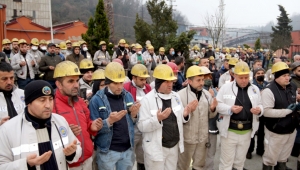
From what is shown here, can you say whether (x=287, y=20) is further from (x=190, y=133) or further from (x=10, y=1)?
(x=190, y=133)

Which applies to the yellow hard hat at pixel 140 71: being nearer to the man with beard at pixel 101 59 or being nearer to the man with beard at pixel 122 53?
the man with beard at pixel 101 59

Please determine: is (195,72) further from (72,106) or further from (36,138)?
(36,138)

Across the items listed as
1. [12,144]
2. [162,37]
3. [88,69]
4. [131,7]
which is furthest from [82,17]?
[12,144]

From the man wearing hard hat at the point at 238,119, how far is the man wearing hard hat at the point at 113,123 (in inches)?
70.9

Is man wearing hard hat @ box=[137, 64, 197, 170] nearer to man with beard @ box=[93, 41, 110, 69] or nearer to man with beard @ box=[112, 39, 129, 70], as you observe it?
man with beard @ box=[93, 41, 110, 69]

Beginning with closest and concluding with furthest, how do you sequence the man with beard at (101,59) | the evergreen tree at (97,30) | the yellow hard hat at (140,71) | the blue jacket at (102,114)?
the blue jacket at (102,114) → the yellow hard hat at (140,71) → the man with beard at (101,59) → the evergreen tree at (97,30)

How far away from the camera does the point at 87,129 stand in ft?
11.7

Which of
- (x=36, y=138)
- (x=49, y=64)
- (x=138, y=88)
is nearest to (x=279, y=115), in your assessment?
(x=138, y=88)

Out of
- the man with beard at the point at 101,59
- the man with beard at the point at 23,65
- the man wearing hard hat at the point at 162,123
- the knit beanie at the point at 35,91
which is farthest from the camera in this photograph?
the man with beard at the point at 101,59

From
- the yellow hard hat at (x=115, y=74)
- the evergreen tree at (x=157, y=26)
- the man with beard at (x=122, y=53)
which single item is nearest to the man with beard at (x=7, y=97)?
the yellow hard hat at (x=115, y=74)

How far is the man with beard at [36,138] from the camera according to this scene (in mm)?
2389

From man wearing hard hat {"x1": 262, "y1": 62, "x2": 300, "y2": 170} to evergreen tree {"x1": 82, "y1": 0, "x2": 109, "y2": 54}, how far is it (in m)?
10.8

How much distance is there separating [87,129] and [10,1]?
38665mm

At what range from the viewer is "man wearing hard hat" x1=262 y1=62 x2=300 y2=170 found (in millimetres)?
4805
